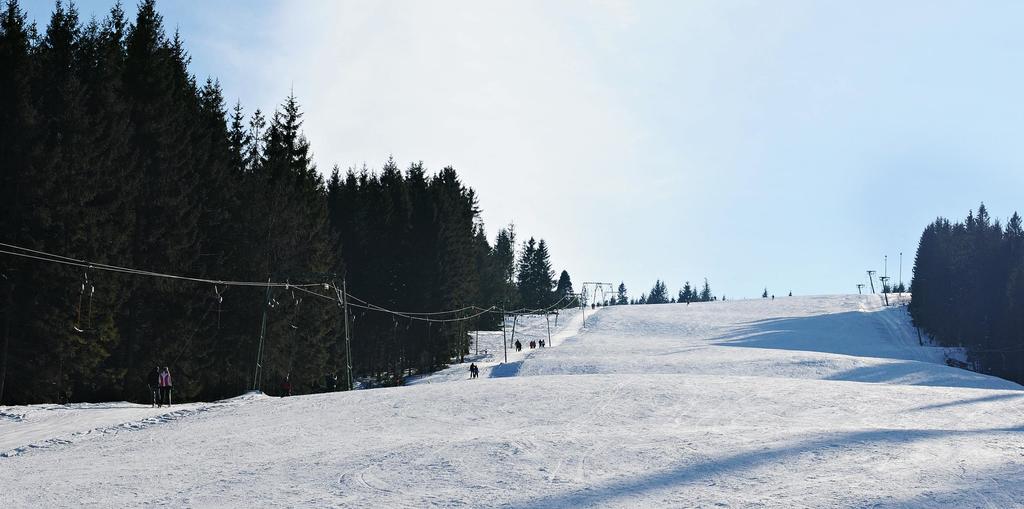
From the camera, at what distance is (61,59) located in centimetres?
3694

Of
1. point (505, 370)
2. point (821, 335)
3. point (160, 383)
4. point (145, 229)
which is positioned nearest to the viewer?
point (160, 383)

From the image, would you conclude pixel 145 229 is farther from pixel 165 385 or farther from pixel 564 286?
pixel 564 286

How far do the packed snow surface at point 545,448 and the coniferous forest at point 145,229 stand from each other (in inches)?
233

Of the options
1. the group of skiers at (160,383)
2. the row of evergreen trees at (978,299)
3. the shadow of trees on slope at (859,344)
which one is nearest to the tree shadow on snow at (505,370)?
the shadow of trees on slope at (859,344)

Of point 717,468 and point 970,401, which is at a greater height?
point 717,468

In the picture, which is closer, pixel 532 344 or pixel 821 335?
pixel 532 344

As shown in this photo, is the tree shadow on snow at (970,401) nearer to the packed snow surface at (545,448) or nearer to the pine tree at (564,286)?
the packed snow surface at (545,448)

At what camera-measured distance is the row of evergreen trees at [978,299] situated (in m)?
73.4

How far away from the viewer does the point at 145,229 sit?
4050 cm

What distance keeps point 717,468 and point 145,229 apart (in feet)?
111

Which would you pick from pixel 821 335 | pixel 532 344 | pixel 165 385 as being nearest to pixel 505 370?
pixel 532 344

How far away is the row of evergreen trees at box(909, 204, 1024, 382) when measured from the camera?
73.4 m

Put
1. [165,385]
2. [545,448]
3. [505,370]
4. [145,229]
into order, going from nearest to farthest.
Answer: [545,448] → [165,385] → [145,229] → [505,370]

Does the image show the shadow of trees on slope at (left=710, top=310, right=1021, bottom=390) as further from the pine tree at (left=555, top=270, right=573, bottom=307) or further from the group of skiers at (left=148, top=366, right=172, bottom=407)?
the pine tree at (left=555, top=270, right=573, bottom=307)
